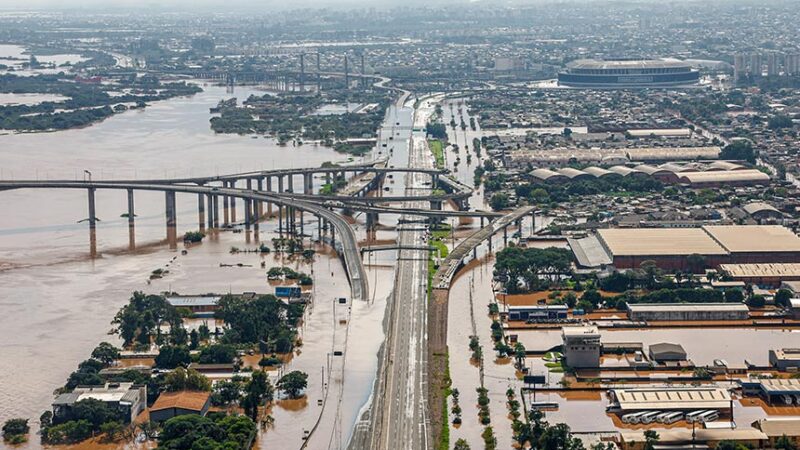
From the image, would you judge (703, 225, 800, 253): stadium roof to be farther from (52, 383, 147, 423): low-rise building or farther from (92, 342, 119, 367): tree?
(52, 383, 147, 423): low-rise building

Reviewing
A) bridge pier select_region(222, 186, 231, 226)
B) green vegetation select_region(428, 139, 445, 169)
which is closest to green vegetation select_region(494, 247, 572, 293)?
bridge pier select_region(222, 186, 231, 226)

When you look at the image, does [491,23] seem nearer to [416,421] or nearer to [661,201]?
[661,201]

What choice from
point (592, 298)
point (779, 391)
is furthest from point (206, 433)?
point (592, 298)

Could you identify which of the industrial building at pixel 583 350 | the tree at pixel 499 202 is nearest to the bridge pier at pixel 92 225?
the tree at pixel 499 202

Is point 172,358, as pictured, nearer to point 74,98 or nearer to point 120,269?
point 120,269

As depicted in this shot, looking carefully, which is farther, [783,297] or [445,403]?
[783,297]

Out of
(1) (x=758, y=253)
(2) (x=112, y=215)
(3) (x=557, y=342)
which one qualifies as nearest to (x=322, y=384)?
(3) (x=557, y=342)

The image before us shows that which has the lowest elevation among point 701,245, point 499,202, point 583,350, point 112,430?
point 112,430
